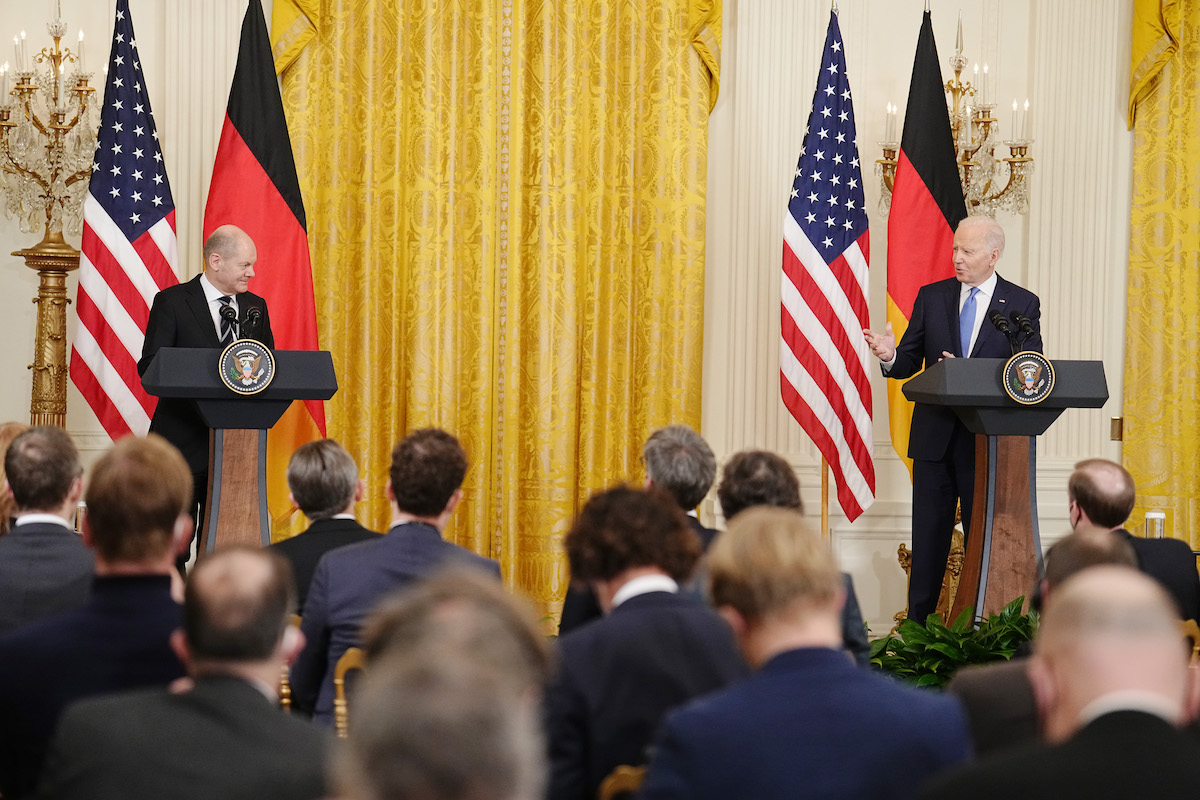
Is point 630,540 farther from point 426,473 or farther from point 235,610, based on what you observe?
point 426,473

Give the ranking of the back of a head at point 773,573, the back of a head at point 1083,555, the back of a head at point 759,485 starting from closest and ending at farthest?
the back of a head at point 773,573 → the back of a head at point 1083,555 → the back of a head at point 759,485

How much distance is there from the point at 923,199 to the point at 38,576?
16.7 ft

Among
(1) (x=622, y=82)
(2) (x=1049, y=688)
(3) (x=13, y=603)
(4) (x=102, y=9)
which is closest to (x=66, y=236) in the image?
A: (4) (x=102, y=9)

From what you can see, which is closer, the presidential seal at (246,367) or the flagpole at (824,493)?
the presidential seal at (246,367)

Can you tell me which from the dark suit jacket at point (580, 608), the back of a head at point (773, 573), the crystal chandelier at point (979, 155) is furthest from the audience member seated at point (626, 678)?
the crystal chandelier at point (979, 155)

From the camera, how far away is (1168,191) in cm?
757

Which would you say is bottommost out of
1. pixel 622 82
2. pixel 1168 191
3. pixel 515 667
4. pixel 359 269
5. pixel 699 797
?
pixel 699 797

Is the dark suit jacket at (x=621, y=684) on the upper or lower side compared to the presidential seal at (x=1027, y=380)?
lower

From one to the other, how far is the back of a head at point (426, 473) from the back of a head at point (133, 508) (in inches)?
39.3

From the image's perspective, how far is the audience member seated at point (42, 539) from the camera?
3.03m

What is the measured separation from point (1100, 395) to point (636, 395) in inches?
113

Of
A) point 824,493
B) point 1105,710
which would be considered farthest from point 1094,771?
point 824,493

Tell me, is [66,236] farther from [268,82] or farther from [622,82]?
[622,82]

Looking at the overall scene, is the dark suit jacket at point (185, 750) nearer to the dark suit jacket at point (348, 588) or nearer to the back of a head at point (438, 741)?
the back of a head at point (438, 741)
